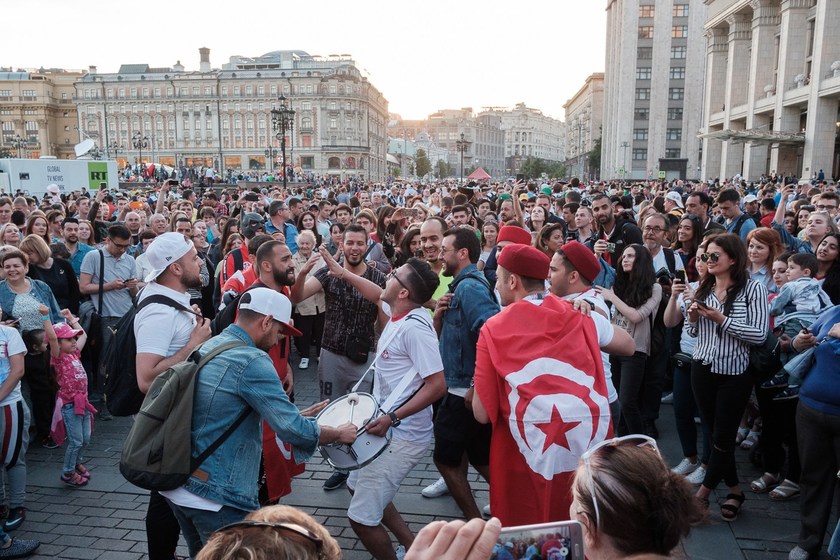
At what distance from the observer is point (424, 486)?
18.1ft

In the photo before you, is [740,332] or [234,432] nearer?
[234,432]

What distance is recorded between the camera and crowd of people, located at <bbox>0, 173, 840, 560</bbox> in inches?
115

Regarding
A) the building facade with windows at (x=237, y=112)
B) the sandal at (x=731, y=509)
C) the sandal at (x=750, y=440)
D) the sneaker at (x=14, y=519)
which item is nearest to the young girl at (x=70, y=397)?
the sneaker at (x=14, y=519)

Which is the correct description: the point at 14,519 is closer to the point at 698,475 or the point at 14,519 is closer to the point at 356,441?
the point at 356,441

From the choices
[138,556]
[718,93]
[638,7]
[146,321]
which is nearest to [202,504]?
[146,321]

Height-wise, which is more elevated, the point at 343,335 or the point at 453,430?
the point at 343,335

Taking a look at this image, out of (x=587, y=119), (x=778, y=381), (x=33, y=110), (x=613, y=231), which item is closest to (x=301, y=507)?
(x=778, y=381)

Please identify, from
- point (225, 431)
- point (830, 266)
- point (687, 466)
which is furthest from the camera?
point (830, 266)

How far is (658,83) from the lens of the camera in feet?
253

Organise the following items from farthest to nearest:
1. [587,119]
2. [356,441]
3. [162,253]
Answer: [587,119] < [162,253] < [356,441]

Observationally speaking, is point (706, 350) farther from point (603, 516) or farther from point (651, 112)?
point (651, 112)

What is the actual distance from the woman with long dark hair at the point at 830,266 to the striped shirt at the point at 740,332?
192 centimetres

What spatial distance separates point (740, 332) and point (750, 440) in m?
2.46

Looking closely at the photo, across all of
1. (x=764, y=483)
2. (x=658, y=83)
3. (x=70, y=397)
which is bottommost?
(x=764, y=483)
